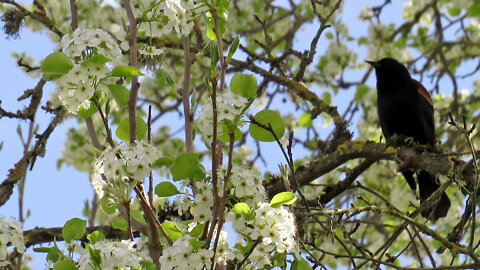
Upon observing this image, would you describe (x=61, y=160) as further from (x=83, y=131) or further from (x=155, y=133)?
(x=155, y=133)

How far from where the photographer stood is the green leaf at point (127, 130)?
1464mm

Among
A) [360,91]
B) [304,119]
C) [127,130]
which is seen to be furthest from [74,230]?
[360,91]

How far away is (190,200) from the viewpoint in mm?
1462

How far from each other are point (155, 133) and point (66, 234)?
14.5ft

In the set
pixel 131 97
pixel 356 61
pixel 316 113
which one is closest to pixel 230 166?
pixel 131 97

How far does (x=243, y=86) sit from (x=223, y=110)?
124 millimetres

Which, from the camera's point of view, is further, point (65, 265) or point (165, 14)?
point (165, 14)

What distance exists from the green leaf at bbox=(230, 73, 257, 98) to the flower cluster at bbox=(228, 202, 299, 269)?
0.25 m

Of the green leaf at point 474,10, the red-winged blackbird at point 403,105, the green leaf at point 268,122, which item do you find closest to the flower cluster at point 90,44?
the green leaf at point 268,122

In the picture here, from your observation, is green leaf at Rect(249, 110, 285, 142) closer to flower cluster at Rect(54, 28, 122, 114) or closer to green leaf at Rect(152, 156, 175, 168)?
green leaf at Rect(152, 156, 175, 168)

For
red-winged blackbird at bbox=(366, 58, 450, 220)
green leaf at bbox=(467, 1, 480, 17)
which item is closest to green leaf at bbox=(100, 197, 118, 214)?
red-winged blackbird at bbox=(366, 58, 450, 220)

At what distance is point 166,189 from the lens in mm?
1435

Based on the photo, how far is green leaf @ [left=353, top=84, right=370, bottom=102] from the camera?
5.46 meters

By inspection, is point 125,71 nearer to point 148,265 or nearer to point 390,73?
point 148,265
